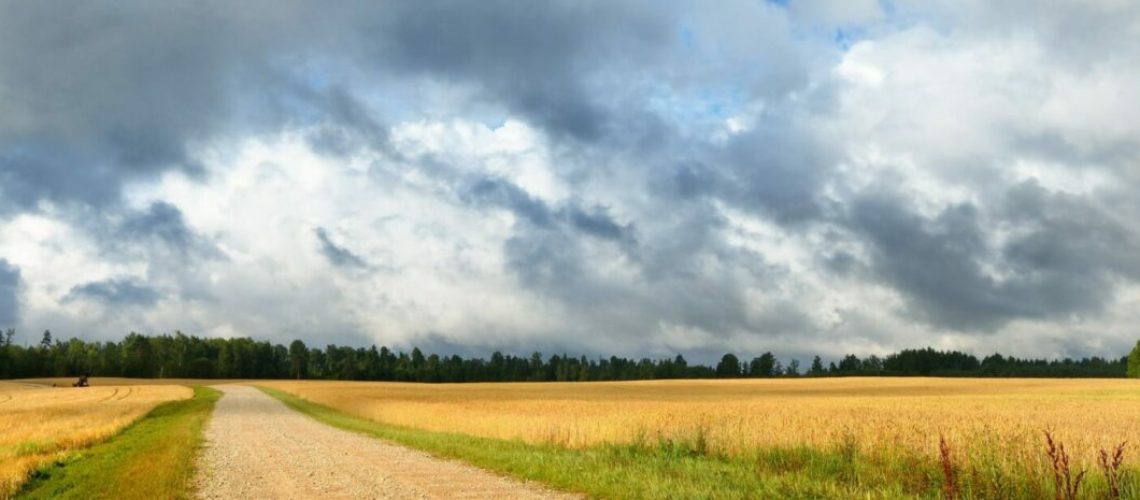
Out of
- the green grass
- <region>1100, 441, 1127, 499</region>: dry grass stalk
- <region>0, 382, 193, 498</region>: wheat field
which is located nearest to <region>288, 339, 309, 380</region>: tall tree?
<region>0, 382, 193, 498</region>: wheat field

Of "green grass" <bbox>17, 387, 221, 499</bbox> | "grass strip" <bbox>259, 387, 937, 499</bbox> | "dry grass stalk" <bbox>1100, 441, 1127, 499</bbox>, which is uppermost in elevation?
"dry grass stalk" <bbox>1100, 441, 1127, 499</bbox>

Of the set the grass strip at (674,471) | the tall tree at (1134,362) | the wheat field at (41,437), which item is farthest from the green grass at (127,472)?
the tall tree at (1134,362)

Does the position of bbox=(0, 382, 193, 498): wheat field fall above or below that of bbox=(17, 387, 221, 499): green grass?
below

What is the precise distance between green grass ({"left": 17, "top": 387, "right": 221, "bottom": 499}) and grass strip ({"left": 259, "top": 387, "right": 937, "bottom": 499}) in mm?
6378

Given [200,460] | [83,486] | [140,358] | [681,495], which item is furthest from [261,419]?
[140,358]

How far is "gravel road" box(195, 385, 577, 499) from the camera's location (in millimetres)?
14125

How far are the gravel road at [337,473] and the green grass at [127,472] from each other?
1.77 ft

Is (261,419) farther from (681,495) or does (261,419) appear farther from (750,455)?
(681,495)

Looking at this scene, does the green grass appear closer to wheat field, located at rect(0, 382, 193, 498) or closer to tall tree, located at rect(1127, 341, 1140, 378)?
wheat field, located at rect(0, 382, 193, 498)

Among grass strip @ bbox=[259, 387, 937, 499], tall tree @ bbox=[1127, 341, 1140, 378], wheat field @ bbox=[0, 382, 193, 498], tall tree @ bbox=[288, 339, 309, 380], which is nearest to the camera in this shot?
grass strip @ bbox=[259, 387, 937, 499]

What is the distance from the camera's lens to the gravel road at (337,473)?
46.3 ft

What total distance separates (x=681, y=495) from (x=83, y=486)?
514 inches

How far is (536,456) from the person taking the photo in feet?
60.2

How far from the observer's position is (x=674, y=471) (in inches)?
609
